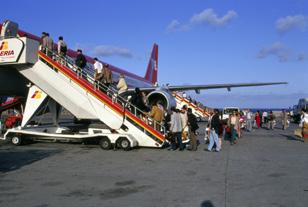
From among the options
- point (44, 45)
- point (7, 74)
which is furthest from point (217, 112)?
point (7, 74)

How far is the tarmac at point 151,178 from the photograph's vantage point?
5602mm

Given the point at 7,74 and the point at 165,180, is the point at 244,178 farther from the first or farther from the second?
the point at 7,74

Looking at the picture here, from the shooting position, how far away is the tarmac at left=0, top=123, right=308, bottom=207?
5602 mm

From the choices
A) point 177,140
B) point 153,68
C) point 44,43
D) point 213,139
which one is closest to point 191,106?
point 153,68

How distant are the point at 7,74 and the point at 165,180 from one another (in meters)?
8.67

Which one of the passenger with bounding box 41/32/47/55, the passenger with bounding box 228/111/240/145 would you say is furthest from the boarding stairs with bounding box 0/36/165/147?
the passenger with bounding box 228/111/240/145

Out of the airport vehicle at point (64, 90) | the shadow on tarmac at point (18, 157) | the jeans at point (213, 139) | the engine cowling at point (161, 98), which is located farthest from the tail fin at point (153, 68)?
the shadow on tarmac at point (18, 157)

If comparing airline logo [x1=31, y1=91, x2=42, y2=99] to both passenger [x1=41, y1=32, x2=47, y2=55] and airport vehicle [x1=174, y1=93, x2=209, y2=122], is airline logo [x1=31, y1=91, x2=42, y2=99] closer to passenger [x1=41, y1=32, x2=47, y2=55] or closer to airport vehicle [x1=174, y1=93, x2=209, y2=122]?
passenger [x1=41, y1=32, x2=47, y2=55]

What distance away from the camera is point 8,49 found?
12.0m

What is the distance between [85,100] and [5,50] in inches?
124

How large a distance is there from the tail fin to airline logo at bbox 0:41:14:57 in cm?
2378

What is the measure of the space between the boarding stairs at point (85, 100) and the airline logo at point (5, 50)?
2.03ft

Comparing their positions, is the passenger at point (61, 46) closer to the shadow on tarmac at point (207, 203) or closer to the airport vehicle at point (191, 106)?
the shadow on tarmac at point (207, 203)

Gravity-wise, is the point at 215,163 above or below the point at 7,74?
below
